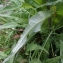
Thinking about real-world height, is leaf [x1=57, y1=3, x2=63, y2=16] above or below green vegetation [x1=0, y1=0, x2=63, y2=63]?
above

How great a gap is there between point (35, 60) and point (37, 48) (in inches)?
1.9

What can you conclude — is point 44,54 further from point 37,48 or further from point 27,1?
point 27,1

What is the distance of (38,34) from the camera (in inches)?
40.0

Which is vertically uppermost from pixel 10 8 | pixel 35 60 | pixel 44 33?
pixel 10 8

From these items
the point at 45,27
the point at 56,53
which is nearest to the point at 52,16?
the point at 45,27

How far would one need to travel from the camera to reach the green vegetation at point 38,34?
92 centimetres

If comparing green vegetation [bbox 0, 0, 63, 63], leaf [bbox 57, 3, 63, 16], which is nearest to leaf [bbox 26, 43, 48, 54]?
green vegetation [bbox 0, 0, 63, 63]

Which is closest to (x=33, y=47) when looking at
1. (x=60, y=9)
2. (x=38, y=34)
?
(x=38, y=34)

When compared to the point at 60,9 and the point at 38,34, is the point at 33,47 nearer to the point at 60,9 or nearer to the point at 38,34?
the point at 38,34

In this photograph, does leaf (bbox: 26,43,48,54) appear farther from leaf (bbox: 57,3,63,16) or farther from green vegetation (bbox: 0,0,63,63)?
leaf (bbox: 57,3,63,16)

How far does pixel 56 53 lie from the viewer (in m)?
0.97

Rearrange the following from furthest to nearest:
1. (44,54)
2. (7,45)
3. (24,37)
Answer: (7,45) < (44,54) < (24,37)

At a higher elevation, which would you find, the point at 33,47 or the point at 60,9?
the point at 60,9

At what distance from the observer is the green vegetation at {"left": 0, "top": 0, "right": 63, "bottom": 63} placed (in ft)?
3.01
